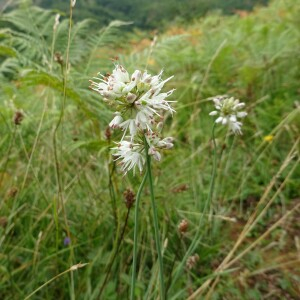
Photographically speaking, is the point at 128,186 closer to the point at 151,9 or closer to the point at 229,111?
the point at 229,111

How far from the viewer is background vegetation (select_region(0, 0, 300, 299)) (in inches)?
70.4

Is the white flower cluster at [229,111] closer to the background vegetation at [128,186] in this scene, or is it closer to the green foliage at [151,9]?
the background vegetation at [128,186]

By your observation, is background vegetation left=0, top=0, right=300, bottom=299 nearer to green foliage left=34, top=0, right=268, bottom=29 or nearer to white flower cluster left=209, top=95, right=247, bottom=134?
white flower cluster left=209, top=95, right=247, bottom=134

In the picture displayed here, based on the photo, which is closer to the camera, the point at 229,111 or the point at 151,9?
the point at 229,111

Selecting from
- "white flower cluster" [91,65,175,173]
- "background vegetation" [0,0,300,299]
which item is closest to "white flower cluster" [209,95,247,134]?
"background vegetation" [0,0,300,299]

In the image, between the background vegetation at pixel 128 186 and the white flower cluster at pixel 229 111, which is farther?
the background vegetation at pixel 128 186

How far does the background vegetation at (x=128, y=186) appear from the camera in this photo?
1787mm

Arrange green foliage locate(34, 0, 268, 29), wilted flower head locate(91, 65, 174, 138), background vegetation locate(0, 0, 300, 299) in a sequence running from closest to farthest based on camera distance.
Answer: wilted flower head locate(91, 65, 174, 138), background vegetation locate(0, 0, 300, 299), green foliage locate(34, 0, 268, 29)

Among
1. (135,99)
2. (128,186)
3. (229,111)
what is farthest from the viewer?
(128,186)

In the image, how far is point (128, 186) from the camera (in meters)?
2.10

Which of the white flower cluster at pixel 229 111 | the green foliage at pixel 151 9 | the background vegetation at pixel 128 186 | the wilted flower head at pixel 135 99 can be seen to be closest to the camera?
the wilted flower head at pixel 135 99

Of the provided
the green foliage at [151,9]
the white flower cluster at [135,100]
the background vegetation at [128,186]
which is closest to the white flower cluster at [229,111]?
the background vegetation at [128,186]

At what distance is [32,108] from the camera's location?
9.64 feet

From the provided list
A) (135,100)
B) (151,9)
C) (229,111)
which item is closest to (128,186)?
(229,111)
